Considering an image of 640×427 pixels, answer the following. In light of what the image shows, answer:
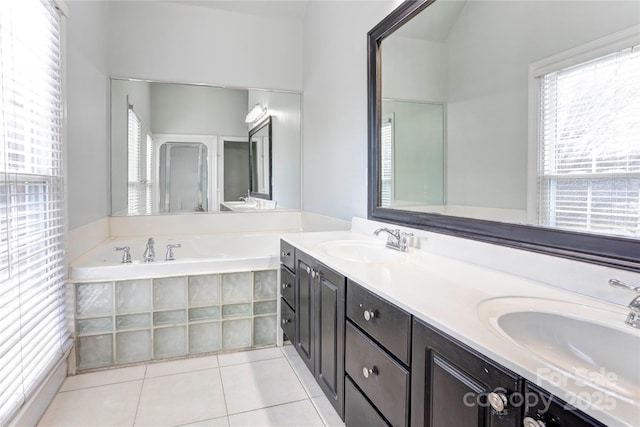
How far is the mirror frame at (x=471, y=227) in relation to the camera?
38.3 inches

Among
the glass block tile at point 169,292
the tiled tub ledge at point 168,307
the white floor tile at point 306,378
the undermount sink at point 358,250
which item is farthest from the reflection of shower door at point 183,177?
the undermount sink at point 358,250

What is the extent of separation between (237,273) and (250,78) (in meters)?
2.00

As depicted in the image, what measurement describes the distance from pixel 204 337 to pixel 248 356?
326 mm

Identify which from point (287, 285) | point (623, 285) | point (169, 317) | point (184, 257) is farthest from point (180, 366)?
point (623, 285)

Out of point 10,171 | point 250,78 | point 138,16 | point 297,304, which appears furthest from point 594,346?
point 138,16

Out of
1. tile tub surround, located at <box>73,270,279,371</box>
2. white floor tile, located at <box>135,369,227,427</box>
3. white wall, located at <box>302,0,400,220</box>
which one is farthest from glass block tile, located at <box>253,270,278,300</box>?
white wall, located at <box>302,0,400,220</box>

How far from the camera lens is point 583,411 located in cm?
57

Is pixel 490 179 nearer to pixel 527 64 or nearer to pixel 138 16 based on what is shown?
pixel 527 64

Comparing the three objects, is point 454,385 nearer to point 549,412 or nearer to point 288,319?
point 549,412

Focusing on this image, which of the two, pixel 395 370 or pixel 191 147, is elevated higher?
pixel 191 147

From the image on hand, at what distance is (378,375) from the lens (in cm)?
120

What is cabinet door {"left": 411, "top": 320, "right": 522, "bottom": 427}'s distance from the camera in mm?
721

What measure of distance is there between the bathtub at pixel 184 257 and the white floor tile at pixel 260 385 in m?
0.64

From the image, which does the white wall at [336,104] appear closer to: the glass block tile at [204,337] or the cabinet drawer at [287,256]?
the cabinet drawer at [287,256]
